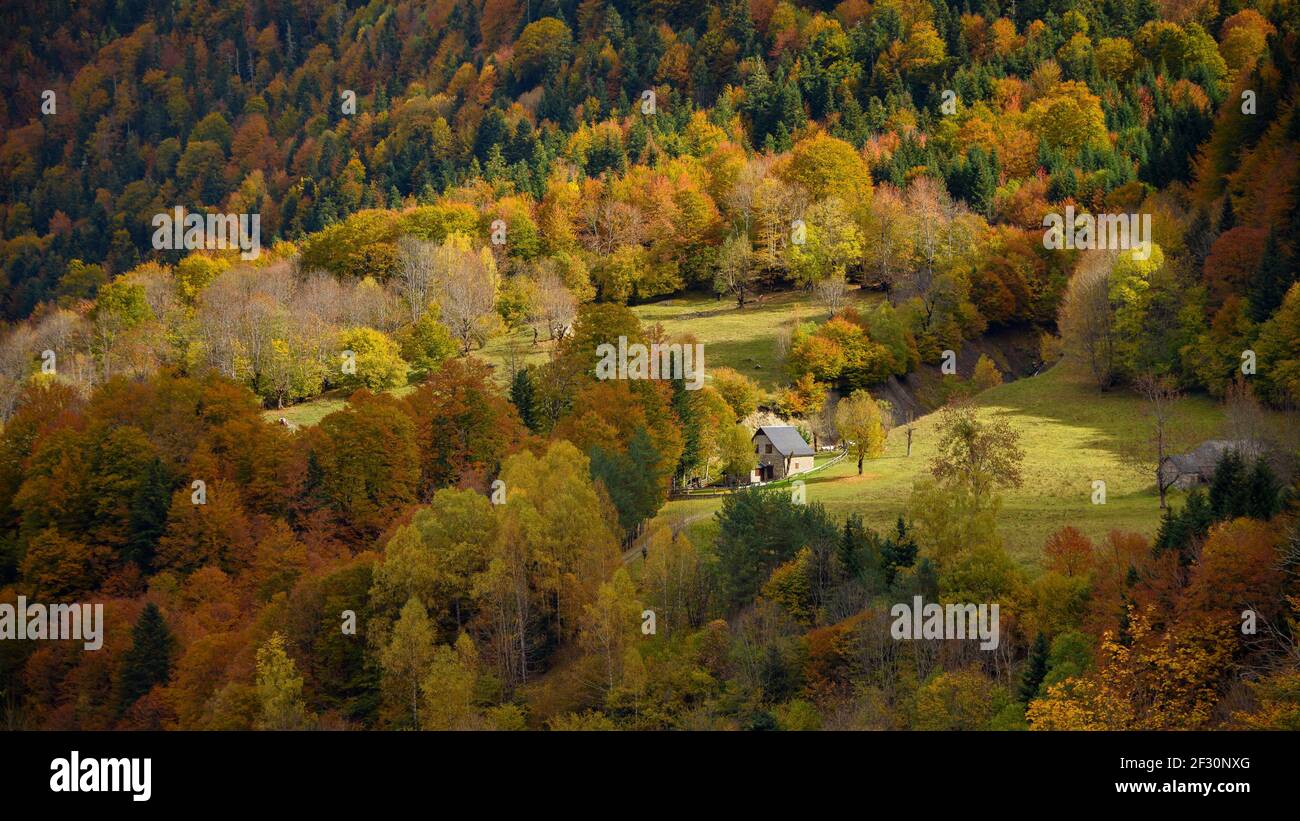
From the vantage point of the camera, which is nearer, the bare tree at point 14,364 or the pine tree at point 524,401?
the pine tree at point 524,401

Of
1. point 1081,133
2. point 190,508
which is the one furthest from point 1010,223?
point 190,508

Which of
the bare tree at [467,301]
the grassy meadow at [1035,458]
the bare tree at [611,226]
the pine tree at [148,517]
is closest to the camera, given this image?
the grassy meadow at [1035,458]

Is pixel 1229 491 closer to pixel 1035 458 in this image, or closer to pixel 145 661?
pixel 1035 458

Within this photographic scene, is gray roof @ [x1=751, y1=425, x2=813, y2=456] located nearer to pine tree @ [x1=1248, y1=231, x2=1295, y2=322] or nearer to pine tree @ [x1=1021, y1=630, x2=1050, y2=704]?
pine tree @ [x1=1248, y1=231, x2=1295, y2=322]

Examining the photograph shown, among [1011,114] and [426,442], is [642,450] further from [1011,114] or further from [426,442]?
[1011,114]

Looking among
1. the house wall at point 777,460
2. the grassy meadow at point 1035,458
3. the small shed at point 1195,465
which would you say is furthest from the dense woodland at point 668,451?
the small shed at point 1195,465

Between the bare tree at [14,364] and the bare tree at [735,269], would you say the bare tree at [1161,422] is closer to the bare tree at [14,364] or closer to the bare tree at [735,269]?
the bare tree at [735,269]

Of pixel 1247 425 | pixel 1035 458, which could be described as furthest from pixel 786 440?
pixel 1247 425

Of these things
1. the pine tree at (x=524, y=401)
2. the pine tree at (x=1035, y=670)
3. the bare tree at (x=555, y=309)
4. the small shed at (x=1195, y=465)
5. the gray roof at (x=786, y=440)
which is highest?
the bare tree at (x=555, y=309)
